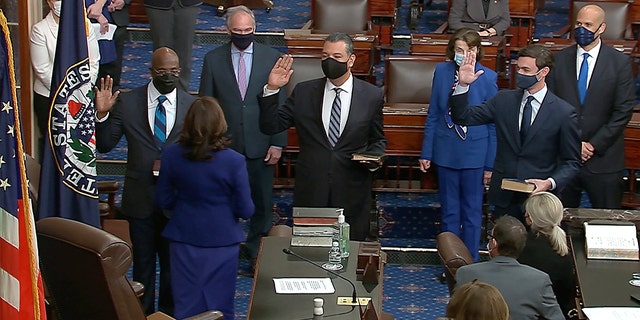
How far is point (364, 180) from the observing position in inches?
255

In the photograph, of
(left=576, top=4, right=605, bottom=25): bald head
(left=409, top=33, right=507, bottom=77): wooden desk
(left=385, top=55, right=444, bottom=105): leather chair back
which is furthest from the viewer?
(left=409, top=33, right=507, bottom=77): wooden desk

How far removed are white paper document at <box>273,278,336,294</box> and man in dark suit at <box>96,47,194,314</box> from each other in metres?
1.05

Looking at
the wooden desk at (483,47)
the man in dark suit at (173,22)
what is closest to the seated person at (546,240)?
the wooden desk at (483,47)

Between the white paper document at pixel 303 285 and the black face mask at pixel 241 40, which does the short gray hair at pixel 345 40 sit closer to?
the black face mask at pixel 241 40

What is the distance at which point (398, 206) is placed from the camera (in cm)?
809

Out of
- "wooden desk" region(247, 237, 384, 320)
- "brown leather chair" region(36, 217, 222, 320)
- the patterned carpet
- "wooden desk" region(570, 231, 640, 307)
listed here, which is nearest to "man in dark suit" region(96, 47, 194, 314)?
"wooden desk" region(247, 237, 384, 320)

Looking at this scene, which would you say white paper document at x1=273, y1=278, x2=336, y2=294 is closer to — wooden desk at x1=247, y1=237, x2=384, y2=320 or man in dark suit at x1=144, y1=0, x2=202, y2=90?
wooden desk at x1=247, y1=237, x2=384, y2=320

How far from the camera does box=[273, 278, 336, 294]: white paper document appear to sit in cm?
516

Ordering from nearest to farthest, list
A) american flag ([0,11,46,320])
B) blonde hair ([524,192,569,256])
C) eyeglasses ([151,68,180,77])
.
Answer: american flag ([0,11,46,320]) → blonde hair ([524,192,569,256]) → eyeglasses ([151,68,180,77])

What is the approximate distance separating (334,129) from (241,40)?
2.78 ft

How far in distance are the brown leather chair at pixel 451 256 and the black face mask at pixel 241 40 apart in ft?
6.55

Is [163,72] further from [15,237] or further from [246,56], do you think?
[15,237]

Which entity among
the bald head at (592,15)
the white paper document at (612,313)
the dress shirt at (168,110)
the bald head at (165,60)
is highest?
the bald head at (592,15)

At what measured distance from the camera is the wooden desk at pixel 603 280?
514 cm
